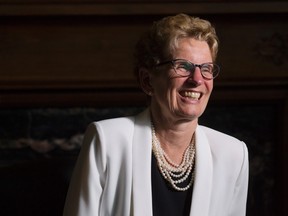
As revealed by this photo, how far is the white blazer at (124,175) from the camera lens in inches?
60.1

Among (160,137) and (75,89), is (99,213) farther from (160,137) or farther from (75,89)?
(75,89)

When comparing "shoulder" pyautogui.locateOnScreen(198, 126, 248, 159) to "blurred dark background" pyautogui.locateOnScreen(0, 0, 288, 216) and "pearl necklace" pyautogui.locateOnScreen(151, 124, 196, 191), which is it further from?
"blurred dark background" pyautogui.locateOnScreen(0, 0, 288, 216)

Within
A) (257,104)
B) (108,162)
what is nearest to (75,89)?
(257,104)

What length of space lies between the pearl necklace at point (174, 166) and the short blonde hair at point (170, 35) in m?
0.19

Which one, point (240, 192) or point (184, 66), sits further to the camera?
point (240, 192)

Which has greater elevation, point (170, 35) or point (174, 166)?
point (170, 35)

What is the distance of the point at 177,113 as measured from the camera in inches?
60.3

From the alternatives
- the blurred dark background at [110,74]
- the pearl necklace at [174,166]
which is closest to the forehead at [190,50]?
the pearl necklace at [174,166]

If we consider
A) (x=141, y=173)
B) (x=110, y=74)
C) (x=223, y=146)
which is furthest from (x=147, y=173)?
(x=110, y=74)

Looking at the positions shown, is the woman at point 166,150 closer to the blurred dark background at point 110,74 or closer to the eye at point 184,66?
the eye at point 184,66

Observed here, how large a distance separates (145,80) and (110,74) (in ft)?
2.37

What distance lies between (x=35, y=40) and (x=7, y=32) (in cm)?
10

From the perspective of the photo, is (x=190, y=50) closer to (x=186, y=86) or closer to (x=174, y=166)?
→ (x=186, y=86)

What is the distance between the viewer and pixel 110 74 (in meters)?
2.31
